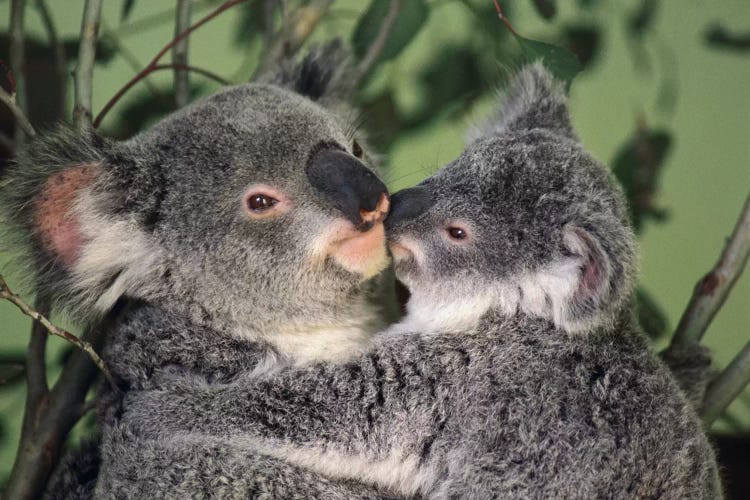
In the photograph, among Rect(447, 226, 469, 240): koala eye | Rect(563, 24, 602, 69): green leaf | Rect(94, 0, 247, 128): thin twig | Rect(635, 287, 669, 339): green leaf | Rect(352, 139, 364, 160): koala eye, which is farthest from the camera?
Rect(563, 24, 602, 69): green leaf

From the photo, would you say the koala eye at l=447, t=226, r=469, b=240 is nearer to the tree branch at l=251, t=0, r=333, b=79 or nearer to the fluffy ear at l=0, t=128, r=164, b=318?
the fluffy ear at l=0, t=128, r=164, b=318

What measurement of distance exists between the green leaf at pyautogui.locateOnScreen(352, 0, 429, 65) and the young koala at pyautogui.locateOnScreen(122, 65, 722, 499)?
652mm

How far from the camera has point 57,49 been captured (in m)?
2.85

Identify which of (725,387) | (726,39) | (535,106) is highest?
(535,106)

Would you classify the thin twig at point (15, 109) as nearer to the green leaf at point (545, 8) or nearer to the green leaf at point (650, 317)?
the green leaf at point (545, 8)

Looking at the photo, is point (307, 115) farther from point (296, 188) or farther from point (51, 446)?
point (51, 446)

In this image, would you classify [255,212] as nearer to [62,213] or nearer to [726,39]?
[62,213]

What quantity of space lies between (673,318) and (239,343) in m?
2.52

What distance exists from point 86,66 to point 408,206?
91 cm

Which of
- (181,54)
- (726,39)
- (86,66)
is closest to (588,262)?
(86,66)

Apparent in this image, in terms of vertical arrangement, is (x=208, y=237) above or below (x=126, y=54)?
above

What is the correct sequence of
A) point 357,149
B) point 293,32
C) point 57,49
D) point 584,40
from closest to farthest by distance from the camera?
point 357,149, point 293,32, point 57,49, point 584,40

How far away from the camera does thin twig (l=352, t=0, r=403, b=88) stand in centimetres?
252

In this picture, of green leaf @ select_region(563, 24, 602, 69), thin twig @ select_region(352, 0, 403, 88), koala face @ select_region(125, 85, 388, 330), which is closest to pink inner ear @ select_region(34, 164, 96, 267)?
koala face @ select_region(125, 85, 388, 330)
